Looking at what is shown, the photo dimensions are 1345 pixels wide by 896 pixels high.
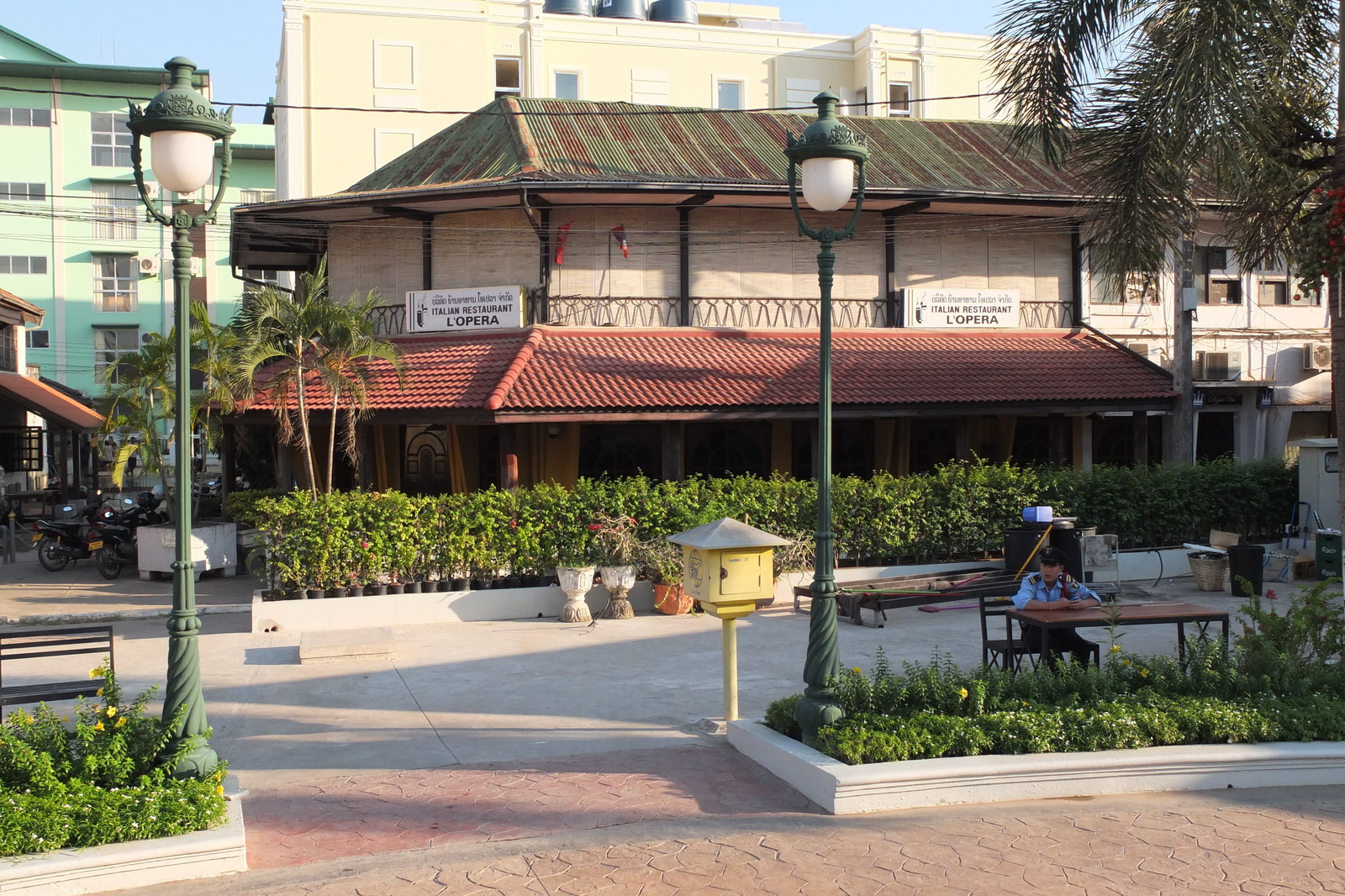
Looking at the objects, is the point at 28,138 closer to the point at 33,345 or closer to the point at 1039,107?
the point at 33,345

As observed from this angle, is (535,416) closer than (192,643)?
No

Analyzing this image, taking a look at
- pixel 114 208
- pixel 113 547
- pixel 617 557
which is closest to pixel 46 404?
pixel 113 547

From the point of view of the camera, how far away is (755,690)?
9750 mm

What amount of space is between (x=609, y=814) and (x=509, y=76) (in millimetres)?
37398

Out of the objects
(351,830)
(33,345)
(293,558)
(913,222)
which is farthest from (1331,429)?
(33,345)

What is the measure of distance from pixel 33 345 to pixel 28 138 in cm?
850

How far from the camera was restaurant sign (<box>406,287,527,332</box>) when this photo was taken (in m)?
18.7

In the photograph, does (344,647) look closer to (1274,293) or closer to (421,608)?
(421,608)

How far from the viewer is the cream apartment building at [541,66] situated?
36.9 m

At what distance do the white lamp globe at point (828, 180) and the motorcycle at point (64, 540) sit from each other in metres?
15.2

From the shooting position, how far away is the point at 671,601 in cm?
1401

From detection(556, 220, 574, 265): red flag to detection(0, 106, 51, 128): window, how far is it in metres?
37.2

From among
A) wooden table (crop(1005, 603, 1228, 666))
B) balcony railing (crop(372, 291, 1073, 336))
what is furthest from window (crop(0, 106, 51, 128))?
wooden table (crop(1005, 603, 1228, 666))

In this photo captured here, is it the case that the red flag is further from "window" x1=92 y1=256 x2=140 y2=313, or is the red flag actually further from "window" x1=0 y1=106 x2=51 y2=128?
"window" x1=0 y1=106 x2=51 y2=128
